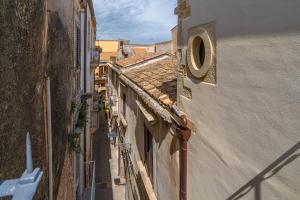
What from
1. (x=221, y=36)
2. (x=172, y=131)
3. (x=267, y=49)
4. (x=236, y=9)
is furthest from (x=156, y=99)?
(x=267, y=49)

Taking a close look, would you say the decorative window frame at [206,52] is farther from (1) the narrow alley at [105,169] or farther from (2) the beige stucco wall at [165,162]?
(1) the narrow alley at [105,169]

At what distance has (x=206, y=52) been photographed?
365cm

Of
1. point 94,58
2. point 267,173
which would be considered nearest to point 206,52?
point 267,173

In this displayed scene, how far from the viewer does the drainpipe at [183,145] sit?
432 centimetres

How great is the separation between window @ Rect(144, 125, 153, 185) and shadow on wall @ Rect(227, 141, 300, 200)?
464 cm

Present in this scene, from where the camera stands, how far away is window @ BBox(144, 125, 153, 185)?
761 cm

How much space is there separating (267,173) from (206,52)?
6.04 feet

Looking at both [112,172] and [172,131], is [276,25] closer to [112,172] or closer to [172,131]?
[172,131]

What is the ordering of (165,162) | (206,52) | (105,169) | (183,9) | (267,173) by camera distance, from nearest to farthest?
1. (267,173)
2. (206,52)
3. (183,9)
4. (165,162)
5. (105,169)

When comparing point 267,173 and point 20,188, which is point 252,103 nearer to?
point 267,173

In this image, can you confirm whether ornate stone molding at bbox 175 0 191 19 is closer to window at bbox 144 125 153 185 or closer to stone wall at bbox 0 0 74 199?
stone wall at bbox 0 0 74 199

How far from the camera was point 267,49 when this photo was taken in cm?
240

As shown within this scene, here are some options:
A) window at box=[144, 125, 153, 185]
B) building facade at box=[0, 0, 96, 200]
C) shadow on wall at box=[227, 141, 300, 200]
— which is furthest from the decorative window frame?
window at box=[144, 125, 153, 185]

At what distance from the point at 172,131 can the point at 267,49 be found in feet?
9.25
